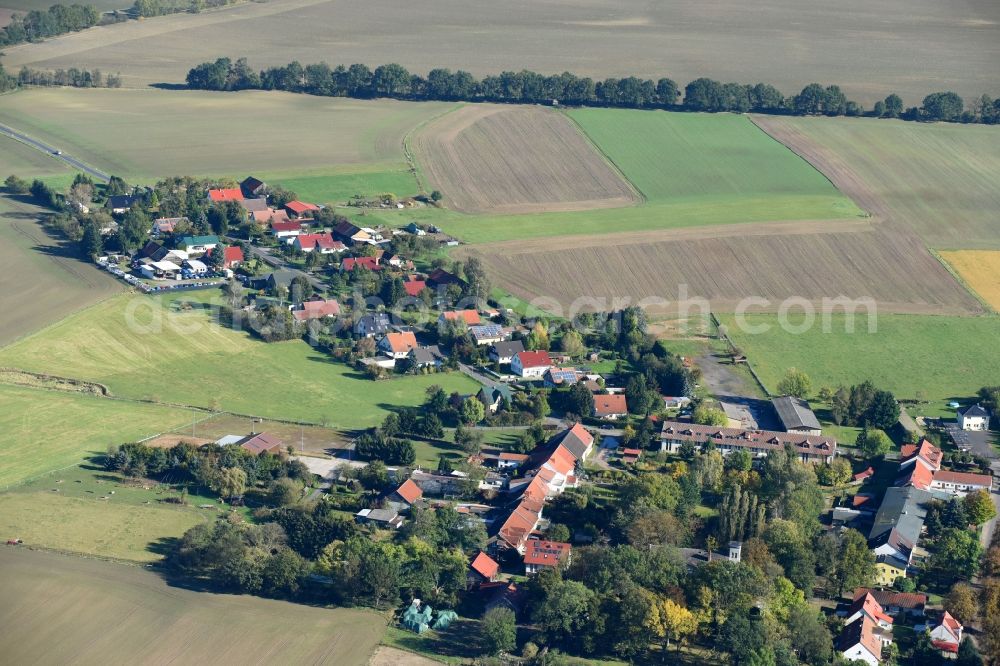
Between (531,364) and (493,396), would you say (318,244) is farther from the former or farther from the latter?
(493,396)

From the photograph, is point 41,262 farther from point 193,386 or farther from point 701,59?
point 701,59

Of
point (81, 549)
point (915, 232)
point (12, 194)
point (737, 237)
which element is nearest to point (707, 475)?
point (81, 549)

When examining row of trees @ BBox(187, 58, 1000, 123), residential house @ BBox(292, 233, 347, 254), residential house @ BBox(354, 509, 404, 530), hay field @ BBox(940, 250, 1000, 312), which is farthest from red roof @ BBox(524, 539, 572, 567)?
row of trees @ BBox(187, 58, 1000, 123)

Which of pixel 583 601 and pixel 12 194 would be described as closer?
pixel 583 601

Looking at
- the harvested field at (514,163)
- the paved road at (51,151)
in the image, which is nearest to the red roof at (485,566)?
the harvested field at (514,163)

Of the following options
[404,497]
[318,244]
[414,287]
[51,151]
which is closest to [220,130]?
[51,151]

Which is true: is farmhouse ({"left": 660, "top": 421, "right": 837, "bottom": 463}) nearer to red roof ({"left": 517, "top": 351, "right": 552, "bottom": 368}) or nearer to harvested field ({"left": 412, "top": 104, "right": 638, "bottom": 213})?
red roof ({"left": 517, "top": 351, "right": 552, "bottom": 368})
